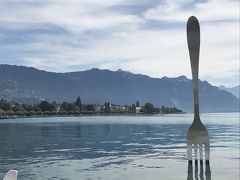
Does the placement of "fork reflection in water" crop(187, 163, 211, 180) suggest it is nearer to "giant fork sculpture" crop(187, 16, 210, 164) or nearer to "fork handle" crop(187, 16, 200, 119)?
"giant fork sculpture" crop(187, 16, 210, 164)

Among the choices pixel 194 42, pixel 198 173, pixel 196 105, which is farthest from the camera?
pixel 198 173

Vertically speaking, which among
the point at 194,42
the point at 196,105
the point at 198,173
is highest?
the point at 194,42

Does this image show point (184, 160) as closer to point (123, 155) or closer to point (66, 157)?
point (123, 155)

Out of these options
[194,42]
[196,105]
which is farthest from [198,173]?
[194,42]

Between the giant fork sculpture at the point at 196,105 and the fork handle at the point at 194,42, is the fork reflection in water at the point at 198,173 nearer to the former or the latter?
the giant fork sculpture at the point at 196,105

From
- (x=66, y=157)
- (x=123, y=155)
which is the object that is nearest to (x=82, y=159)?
(x=66, y=157)

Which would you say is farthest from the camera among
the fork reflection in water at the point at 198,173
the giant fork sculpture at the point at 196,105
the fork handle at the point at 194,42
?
the fork reflection in water at the point at 198,173

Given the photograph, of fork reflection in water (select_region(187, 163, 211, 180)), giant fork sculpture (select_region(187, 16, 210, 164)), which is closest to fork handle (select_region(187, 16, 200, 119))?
giant fork sculpture (select_region(187, 16, 210, 164))

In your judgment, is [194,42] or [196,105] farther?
[196,105]

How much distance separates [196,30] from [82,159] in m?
19.2

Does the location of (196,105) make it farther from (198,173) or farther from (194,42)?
(198,173)

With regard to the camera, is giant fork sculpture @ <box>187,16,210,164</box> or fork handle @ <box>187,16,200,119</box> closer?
fork handle @ <box>187,16,200,119</box>

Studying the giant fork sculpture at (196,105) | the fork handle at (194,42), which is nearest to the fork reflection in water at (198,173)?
the giant fork sculpture at (196,105)

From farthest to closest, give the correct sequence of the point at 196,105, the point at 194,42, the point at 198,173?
the point at 198,173 → the point at 196,105 → the point at 194,42
